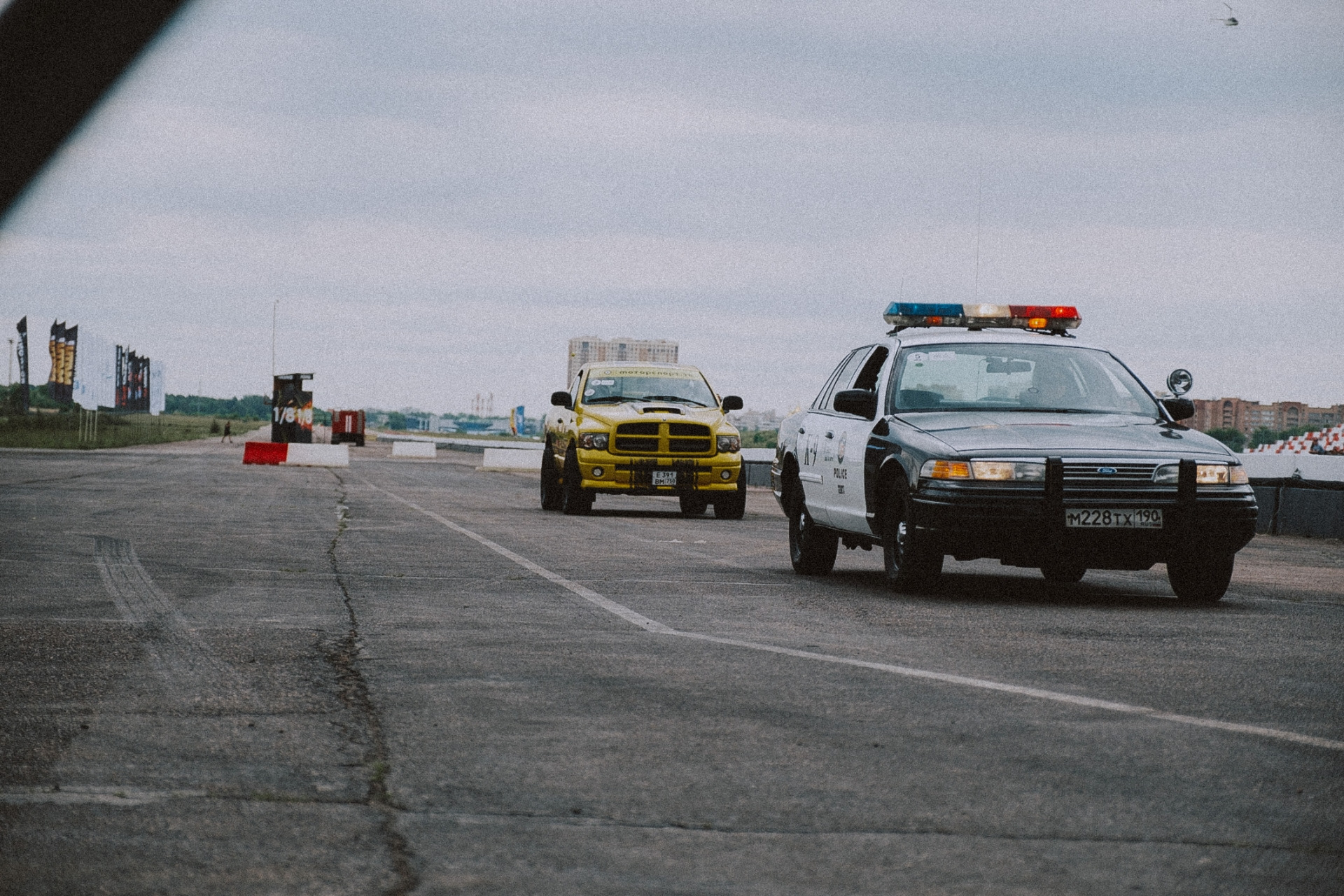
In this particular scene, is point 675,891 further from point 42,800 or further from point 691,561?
point 691,561

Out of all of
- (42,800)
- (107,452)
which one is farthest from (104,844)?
(107,452)

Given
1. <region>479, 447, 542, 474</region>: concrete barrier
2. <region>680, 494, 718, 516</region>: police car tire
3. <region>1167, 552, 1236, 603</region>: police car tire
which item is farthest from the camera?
<region>479, 447, 542, 474</region>: concrete barrier

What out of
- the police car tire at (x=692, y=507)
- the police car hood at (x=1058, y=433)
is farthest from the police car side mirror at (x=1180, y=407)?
the police car tire at (x=692, y=507)

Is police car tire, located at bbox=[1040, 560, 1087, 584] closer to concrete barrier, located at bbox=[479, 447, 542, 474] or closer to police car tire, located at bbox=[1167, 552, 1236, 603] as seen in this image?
police car tire, located at bbox=[1167, 552, 1236, 603]

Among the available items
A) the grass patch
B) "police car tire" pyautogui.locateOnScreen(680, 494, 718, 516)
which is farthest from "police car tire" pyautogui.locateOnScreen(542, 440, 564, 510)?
the grass patch

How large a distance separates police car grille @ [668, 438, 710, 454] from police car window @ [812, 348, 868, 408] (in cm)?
789

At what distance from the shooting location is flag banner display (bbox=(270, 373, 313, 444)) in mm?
58875

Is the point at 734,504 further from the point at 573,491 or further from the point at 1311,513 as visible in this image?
the point at 1311,513

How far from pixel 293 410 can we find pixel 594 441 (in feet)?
132

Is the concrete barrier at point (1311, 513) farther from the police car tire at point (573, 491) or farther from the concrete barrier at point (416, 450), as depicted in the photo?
the concrete barrier at point (416, 450)

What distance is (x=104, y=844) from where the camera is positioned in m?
3.68

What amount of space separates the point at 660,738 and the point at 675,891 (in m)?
1.72

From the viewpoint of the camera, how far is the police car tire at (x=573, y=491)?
20.9 m

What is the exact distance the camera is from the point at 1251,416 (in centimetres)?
5169
